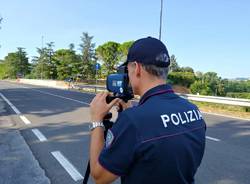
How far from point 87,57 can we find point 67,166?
78733 mm

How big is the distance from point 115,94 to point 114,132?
0.38 metres

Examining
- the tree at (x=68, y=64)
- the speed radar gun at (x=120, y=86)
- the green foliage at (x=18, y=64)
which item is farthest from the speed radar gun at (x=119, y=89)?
the green foliage at (x=18, y=64)

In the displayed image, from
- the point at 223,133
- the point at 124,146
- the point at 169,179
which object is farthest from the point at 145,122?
the point at 223,133

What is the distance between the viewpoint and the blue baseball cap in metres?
1.88

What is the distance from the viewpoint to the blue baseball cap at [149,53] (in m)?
1.88

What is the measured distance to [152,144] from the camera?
5.68 feet

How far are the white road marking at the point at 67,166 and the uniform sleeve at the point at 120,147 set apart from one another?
3.81m

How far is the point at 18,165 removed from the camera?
6.16 meters

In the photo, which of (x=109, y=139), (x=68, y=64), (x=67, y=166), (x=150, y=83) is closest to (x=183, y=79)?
(x=68, y=64)

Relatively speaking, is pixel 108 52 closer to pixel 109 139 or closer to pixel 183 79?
pixel 183 79

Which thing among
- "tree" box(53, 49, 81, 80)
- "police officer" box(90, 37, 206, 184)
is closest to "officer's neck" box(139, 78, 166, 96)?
"police officer" box(90, 37, 206, 184)

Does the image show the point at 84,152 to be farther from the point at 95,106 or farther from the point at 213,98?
the point at 213,98

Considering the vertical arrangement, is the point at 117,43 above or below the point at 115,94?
above

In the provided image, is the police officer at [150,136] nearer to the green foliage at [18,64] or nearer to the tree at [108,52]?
the tree at [108,52]
